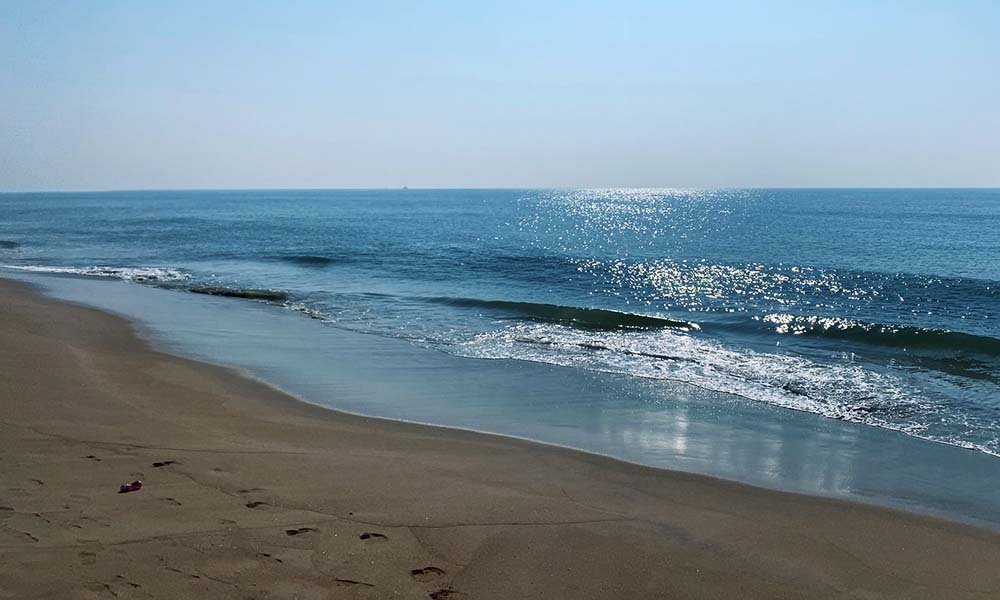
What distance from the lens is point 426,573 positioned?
5961mm

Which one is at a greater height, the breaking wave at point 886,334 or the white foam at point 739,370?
the breaking wave at point 886,334

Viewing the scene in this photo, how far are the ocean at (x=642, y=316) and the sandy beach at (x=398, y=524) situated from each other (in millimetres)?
1574

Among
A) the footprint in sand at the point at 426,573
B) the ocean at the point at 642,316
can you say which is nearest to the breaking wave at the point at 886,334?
the ocean at the point at 642,316

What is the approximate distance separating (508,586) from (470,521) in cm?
131

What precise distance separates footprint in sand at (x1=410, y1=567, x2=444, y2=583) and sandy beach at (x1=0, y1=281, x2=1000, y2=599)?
17 mm

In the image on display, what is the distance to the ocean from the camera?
41.2 feet

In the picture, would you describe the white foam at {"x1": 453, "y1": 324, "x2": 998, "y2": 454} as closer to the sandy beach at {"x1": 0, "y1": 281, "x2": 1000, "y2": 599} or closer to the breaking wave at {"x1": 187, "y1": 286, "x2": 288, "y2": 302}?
the sandy beach at {"x1": 0, "y1": 281, "x2": 1000, "y2": 599}

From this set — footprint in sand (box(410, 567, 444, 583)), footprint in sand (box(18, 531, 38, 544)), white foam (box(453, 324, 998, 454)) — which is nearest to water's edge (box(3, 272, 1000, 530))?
white foam (box(453, 324, 998, 454))

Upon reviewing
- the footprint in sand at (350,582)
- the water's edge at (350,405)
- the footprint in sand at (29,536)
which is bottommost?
the water's edge at (350,405)

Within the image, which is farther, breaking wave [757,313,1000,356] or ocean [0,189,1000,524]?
breaking wave [757,313,1000,356]

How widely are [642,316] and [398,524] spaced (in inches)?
700

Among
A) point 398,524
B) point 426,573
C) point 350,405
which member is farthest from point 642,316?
point 426,573

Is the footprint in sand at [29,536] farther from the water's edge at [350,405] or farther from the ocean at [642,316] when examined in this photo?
the ocean at [642,316]

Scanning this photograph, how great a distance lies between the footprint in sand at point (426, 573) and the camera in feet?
19.2
